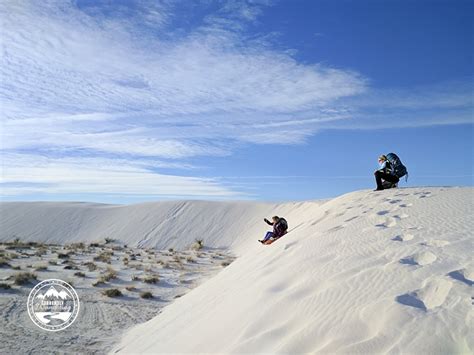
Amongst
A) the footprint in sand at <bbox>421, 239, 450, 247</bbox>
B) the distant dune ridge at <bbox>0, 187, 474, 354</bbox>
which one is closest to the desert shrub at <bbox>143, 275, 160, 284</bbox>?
the distant dune ridge at <bbox>0, 187, 474, 354</bbox>

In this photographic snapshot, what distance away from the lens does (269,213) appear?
25484 mm

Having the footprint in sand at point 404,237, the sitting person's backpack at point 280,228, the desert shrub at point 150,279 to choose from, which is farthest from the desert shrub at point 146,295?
the footprint in sand at point 404,237

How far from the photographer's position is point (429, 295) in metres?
3.08

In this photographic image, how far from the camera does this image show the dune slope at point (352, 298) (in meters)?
2.70

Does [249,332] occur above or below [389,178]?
below

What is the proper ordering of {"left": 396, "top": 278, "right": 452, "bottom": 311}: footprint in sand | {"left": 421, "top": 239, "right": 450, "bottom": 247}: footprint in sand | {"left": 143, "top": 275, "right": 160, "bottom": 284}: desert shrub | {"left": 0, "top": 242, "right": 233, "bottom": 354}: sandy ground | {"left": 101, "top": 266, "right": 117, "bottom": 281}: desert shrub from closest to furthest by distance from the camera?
{"left": 396, "top": 278, "right": 452, "bottom": 311}: footprint in sand
{"left": 421, "top": 239, "right": 450, "bottom": 247}: footprint in sand
{"left": 0, "top": 242, "right": 233, "bottom": 354}: sandy ground
{"left": 101, "top": 266, "right": 117, "bottom": 281}: desert shrub
{"left": 143, "top": 275, "right": 160, "bottom": 284}: desert shrub

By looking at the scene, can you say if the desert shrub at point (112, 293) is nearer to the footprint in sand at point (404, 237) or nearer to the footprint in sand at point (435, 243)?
the footprint in sand at point (404, 237)

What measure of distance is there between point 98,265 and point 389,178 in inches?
377

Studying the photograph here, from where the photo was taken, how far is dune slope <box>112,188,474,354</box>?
2703 millimetres

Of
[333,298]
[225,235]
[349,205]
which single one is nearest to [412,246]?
[333,298]

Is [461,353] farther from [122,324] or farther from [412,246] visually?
[122,324]

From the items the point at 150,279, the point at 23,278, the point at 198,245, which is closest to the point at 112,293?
the point at 150,279

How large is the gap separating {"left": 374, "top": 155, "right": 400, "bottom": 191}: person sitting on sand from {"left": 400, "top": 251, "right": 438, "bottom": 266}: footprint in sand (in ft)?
19.1

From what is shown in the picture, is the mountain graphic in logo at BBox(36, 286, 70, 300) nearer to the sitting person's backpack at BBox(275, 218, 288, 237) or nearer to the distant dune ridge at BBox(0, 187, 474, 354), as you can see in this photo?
the distant dune ridge at BBox(0, 187, 474, 354)
